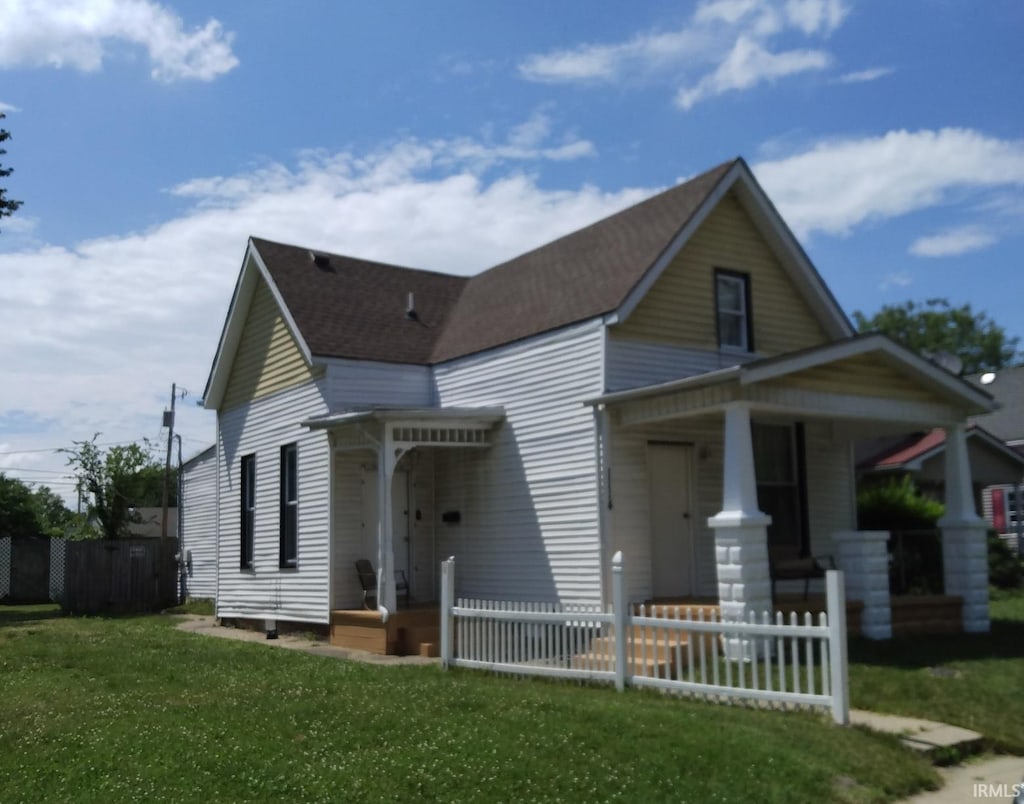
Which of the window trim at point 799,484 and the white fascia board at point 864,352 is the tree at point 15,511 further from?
the white fascia board at point 864,352

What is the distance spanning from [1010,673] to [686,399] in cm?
465

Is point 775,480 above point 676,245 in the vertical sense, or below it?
below

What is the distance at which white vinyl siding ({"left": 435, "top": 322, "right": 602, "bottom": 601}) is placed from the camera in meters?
14.6

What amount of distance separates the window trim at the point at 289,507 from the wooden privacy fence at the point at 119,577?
8281 millimetres

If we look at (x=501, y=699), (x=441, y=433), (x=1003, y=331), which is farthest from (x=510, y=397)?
(x=1003, y=331)

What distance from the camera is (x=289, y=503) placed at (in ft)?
60.6

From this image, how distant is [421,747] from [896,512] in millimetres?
13909

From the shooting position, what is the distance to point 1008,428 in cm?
3222

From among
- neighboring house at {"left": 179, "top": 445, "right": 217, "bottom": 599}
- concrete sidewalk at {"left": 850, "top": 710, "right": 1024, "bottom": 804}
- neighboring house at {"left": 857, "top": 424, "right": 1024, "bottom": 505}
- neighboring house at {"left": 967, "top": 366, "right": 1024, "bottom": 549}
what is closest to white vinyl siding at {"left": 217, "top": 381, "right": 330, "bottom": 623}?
neighboring house at {"left": 179, "top": 445, "right": 217, "bottom": 599}

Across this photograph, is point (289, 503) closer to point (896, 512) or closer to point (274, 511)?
point (274, 511)

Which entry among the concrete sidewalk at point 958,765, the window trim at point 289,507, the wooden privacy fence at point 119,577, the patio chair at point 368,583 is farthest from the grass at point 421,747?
the wooden privacy fence at point 119,577

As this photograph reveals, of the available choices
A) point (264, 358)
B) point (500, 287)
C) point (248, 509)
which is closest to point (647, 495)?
point (500, 287)

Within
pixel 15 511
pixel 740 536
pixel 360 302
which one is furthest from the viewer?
pixel 15 511

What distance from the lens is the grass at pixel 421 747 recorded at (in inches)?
284
